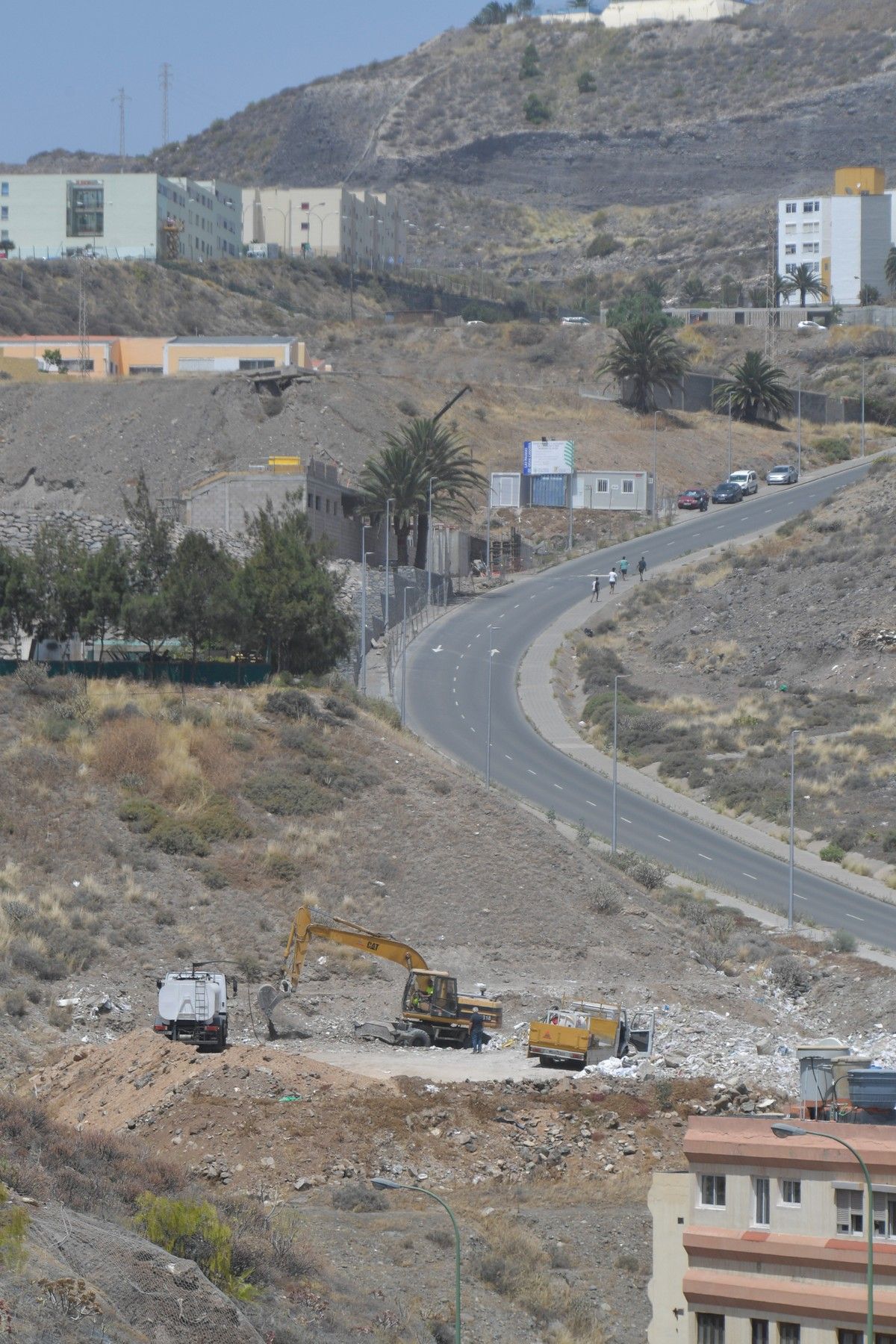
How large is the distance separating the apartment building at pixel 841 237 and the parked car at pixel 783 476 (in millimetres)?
61921

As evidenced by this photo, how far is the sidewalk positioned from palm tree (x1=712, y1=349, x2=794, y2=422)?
3388cm

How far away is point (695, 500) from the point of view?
109688mm

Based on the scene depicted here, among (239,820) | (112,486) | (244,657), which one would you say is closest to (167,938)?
(239,820)

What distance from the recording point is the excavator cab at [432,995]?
39969 millimetres

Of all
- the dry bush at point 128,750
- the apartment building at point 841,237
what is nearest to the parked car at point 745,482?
the dry bush at point 128,750

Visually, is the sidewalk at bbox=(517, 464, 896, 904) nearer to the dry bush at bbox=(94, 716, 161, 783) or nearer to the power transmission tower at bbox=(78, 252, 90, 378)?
the dry bush at bbox=(94, 716, 161, 783)

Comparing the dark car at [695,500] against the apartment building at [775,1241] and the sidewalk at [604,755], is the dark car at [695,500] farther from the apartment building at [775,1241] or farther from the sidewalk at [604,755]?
the apartment building at [775,1241]

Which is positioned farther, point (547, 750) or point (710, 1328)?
point (547, 750)

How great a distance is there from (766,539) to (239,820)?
53092mm

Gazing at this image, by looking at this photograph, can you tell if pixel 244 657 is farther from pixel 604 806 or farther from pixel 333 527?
pixel 333 527

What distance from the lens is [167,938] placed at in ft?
149

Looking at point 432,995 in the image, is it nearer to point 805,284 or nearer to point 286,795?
point 286,795

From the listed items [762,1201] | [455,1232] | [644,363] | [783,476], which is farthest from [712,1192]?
[644,363]

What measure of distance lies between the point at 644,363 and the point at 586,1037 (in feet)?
291
